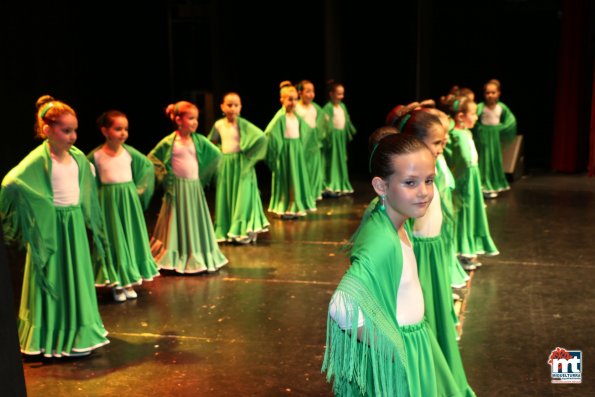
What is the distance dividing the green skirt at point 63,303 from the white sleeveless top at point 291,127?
3.70 m

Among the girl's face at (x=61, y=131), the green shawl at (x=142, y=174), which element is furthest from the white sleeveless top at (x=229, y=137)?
the girl's face at (x=61, y=131)

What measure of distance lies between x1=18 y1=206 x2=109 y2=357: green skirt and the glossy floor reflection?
10cm

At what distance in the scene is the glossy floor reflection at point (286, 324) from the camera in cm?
375

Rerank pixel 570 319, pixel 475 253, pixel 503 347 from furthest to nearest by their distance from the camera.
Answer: pixel 475 253, pixel 570 319, pixel 503 347

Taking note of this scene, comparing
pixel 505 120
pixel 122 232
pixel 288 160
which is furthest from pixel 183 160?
pixel 505 120

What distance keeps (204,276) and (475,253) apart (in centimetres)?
203

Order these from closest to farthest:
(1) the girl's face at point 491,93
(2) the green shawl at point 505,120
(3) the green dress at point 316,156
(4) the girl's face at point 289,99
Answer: (4) the girl's face at point 289,99
(3) the green dress at point 316,156
(1) the girl's face at point 491,93
(2) the green shawl at point 505,120

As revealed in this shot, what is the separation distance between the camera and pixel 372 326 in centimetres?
222

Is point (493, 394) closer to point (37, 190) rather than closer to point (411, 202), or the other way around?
point (411, 202)

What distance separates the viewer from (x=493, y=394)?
353cm

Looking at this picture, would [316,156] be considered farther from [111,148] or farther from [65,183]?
[65,183]

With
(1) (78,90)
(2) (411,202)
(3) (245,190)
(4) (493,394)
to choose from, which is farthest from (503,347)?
(1) (78,90)

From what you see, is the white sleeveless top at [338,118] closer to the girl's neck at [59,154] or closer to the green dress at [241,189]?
the green dress at [241,189]

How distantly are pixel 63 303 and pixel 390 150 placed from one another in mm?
2505
